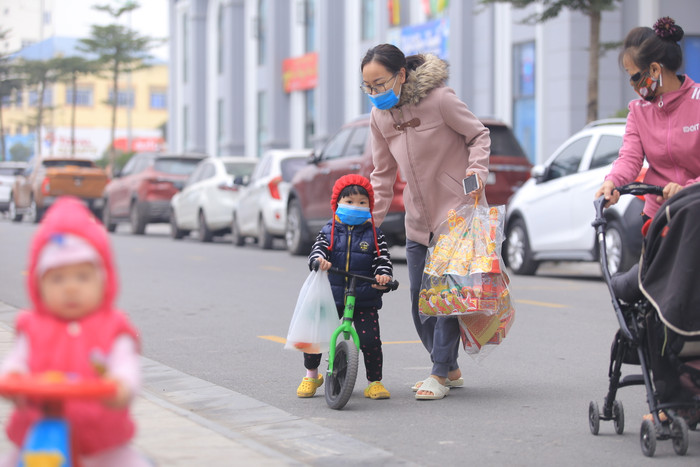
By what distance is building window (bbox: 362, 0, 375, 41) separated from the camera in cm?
3447

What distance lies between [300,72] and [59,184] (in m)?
12.1

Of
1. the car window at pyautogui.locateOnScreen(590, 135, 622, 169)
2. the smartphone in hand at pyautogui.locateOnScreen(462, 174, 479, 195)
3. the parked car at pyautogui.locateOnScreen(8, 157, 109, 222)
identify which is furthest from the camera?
the parked car at pyautogui.locateOnScreen(8, 157, 109, 222)

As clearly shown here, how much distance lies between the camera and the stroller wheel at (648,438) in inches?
195

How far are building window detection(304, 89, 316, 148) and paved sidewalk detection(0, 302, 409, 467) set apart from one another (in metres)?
33.1

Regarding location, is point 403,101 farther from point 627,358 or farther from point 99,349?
point 99,349

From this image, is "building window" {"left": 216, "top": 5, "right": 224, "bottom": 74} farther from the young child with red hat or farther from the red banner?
the young child with red hat

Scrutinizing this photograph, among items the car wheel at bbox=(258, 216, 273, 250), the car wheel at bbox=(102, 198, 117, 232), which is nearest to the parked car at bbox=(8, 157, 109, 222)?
the car wheel at bbox=(102, 198, 117, 232)

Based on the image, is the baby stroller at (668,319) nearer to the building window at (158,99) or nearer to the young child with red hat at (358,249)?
the young child with red hat at (358,249)

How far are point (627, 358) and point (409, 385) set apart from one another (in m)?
1.89

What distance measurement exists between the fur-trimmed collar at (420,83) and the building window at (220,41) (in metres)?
42.6

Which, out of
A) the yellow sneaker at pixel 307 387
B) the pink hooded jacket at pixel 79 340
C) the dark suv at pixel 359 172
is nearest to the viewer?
the pink hooded jacket at pixel 79 340

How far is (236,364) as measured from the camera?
7.70 metres

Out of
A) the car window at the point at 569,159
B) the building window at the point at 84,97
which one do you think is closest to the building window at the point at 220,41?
the car window at the point at 569,159

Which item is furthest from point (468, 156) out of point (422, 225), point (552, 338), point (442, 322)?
point (552, 338)
